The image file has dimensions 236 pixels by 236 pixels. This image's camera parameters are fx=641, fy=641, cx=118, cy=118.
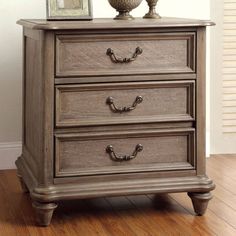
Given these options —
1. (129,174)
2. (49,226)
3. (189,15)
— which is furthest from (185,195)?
(189,15)

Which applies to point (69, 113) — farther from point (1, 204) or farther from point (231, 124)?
point (231, 124)

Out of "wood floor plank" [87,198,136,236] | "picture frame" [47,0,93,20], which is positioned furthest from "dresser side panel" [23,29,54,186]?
"wood floor plank" [87,198,136,236]

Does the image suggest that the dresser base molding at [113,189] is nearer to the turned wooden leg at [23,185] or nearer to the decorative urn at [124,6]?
A: the turned wooden leg at [23,185]

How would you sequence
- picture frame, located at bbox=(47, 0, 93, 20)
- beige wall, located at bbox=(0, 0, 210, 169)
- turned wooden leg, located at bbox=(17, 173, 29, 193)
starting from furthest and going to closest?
beige wall, located at bbox=(0, 0, 210, 169)
turned wooden leg, located at bbox=(17, 173, 29, 193)
picture frame, located at bbox=(47, 0, 93, 20)

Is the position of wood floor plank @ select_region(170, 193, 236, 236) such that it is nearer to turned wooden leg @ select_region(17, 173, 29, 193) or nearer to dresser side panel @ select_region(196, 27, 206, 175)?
dresser side panel @ select_region(196, 27, 206, 175)

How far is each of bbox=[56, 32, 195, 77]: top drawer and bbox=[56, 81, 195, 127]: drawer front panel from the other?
5 centimetres

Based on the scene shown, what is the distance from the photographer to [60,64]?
2064mm

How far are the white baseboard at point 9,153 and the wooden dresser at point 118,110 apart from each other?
0.64 m

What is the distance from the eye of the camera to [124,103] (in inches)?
83.9

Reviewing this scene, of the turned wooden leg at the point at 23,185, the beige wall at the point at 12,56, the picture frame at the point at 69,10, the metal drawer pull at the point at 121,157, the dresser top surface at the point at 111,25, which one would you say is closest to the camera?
the dresser top surface at the point at 111,25

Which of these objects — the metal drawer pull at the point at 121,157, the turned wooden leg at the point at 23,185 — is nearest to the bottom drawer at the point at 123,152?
the metal drawer pull at the point at 121,157

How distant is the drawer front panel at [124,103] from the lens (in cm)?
208

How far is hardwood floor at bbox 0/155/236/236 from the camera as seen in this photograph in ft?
6.74

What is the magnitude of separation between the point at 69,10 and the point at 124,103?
465 millimetres
